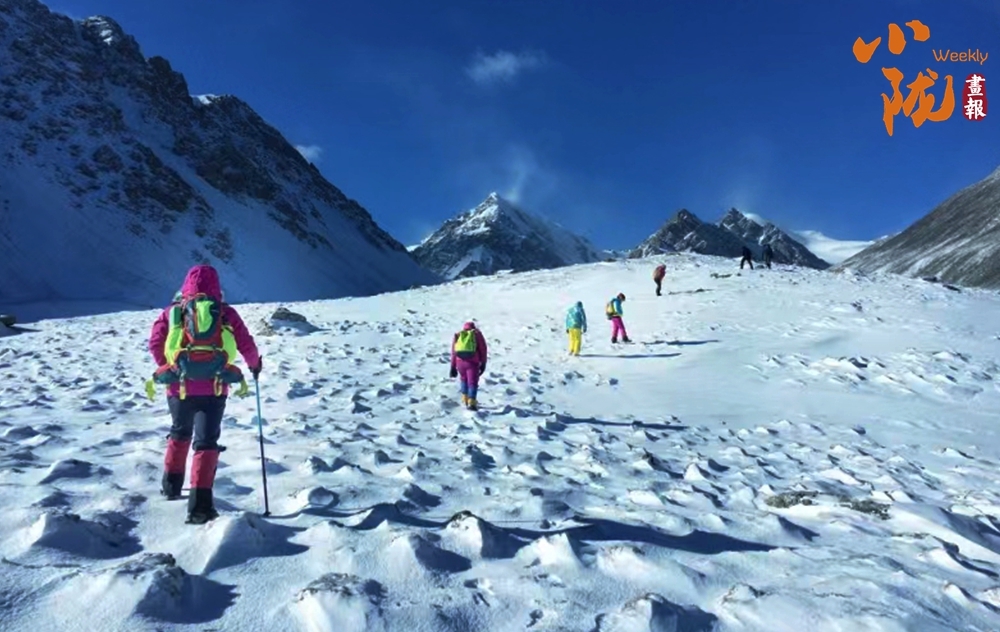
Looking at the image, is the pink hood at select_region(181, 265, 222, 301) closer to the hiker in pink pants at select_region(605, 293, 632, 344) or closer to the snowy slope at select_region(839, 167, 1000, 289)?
the hiker in pink pants at select_region(605, 293, 632, 344)

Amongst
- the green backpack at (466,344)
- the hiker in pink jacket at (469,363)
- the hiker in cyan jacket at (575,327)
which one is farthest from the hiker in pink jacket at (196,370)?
the hiker in cyan jacket at (575,327)

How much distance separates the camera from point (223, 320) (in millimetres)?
6023

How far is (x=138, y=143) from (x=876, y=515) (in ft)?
329

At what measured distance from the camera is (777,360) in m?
18.0

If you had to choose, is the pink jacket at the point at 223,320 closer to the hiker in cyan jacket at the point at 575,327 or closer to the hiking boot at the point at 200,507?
the hiking boot at the point at 200,507

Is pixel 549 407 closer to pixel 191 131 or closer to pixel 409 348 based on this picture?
pixel 409 348

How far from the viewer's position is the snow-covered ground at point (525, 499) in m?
3.99

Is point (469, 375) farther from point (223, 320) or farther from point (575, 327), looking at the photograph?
point (575, 327)

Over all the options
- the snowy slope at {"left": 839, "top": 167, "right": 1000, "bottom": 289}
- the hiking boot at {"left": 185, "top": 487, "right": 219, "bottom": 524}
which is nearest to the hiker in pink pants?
the hiking boot at {"left": 185, "top": 487, "right": 219, "bottom": 524}

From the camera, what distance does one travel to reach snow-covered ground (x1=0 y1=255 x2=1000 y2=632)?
3994mm

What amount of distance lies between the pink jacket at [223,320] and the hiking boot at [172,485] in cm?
69

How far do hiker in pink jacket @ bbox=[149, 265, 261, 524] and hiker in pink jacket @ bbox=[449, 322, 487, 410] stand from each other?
6701 millimetres

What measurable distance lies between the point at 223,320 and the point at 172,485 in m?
1.45

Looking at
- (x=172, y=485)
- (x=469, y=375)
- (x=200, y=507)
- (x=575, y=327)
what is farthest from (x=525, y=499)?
(x=575, y=327)
